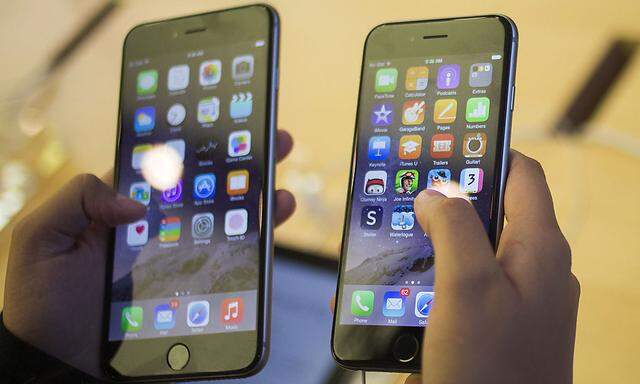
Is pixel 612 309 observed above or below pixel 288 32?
below

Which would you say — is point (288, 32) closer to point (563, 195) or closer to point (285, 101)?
point (285, 101)

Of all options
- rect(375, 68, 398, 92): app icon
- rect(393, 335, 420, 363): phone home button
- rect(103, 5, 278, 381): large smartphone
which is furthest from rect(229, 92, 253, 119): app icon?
rect(393, 335, 420, 363): phone home button

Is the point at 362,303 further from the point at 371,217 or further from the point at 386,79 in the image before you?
the point at 386,79

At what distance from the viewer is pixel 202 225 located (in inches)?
23.6

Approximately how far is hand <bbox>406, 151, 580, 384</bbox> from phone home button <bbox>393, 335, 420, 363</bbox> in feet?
0.27

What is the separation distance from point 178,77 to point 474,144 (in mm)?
249

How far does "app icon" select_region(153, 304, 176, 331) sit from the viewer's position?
586mm

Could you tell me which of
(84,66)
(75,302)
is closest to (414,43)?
(75,302)

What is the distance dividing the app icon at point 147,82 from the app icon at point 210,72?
0.04m

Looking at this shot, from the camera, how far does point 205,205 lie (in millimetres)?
602

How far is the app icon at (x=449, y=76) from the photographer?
1.87 feet

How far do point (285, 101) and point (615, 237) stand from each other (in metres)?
0.35

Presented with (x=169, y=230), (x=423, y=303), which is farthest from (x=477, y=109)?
(x=169, y=230)

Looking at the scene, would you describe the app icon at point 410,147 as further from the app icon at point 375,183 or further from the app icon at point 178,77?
the app icon at point 178,77
